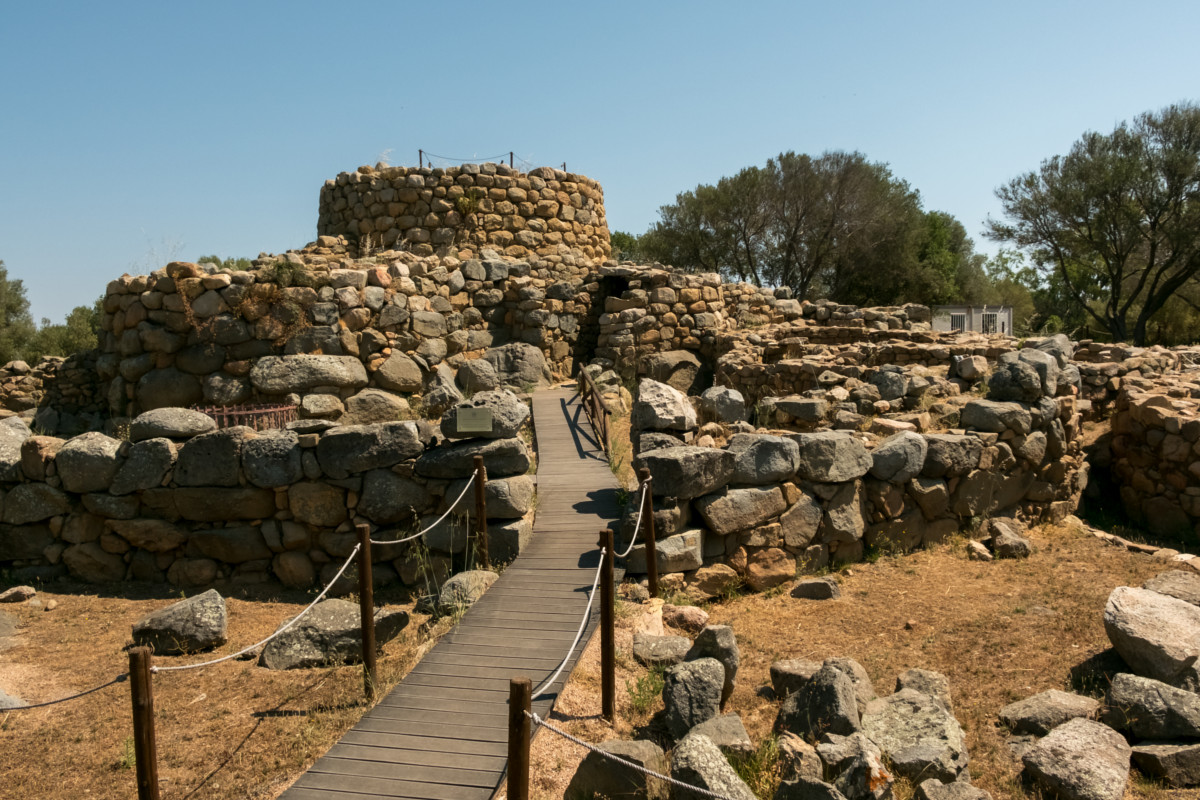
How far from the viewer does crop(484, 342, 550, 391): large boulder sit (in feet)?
49.0

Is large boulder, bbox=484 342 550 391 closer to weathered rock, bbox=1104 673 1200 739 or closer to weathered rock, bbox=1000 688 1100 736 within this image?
weathered rock, bbox=1000 688 1100 736

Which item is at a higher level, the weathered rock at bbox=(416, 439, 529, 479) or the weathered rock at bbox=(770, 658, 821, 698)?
the weathered rock at bbox=(416, 439, 529, 479)

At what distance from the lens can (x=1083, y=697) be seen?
17.8ft

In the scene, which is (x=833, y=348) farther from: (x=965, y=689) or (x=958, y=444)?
(x=965, y=689)

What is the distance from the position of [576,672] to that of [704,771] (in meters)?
1.86

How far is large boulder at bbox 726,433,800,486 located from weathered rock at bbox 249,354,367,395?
7.26 meters

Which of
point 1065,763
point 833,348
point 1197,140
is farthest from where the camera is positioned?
point 1197,140

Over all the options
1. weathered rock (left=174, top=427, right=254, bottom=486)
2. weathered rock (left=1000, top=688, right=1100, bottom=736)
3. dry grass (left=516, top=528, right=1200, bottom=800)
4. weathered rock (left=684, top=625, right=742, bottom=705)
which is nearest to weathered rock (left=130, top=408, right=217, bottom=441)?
weathered rock (left=174, top=427, right=254, bottom=486)

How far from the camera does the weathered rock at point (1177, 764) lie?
4703 mm

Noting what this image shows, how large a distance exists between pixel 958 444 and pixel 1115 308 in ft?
71.8

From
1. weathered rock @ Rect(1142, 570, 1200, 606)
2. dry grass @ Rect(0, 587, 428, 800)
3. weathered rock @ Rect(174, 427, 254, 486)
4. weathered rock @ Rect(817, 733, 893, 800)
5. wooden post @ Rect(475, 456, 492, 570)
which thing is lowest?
dry grass @ Rect(0, 587, 428, 800)

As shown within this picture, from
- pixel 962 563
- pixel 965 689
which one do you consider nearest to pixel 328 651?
pixel 965 689

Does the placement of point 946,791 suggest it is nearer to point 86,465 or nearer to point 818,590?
point 818,590

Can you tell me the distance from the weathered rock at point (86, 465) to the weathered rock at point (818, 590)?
22.1 ft
